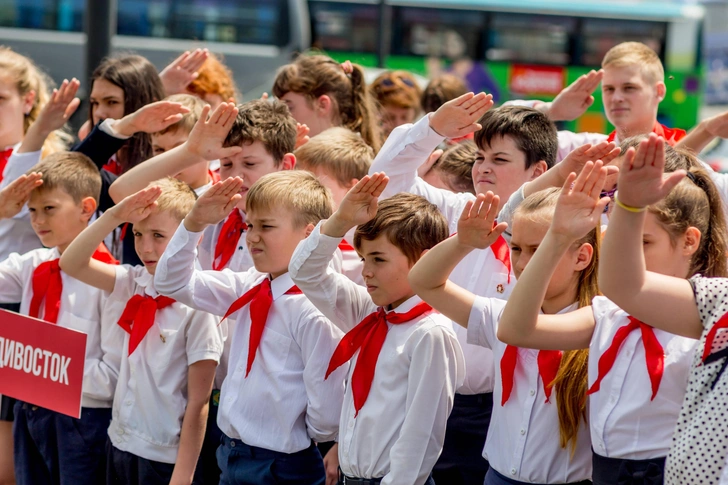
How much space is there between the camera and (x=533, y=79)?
682 inches

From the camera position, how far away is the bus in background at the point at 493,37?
16.8 m

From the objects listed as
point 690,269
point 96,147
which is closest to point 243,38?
point 96,147

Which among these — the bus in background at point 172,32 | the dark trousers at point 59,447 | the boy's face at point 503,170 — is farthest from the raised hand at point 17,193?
the bus in background at point 172,32

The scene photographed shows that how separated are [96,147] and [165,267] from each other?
51.7 inches

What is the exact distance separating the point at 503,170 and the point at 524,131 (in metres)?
0.17

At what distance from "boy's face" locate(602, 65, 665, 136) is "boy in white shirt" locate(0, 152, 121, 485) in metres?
2.42

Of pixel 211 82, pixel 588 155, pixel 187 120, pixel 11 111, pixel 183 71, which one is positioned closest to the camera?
pixel 588 155

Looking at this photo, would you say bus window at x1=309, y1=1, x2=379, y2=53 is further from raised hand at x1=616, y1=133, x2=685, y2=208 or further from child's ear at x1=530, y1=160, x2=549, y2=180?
raised hand at x1=616, y1=133, x2=685, y2=208

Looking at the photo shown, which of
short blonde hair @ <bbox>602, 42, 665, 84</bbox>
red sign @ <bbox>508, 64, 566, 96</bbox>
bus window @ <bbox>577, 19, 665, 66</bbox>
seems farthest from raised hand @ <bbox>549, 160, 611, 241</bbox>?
bus window @ <bbox>577, 19, 665, 66</bbox>

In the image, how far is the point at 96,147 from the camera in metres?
4.40

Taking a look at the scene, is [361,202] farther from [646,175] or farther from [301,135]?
[301,135]

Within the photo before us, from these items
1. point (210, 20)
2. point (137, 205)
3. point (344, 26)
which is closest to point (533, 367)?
point (137, 205)

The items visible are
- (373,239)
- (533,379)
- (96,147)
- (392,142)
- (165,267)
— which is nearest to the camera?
(533,379)

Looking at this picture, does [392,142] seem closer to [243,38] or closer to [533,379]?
[533,379]
